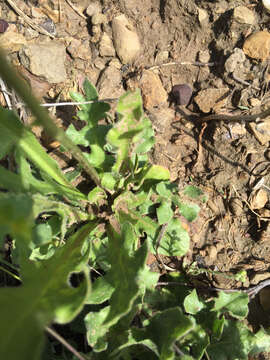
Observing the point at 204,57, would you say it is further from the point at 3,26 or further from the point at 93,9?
the point at 3,26

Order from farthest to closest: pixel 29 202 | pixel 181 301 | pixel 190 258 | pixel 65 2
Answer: pixel 65 2
pixel 190 258
pixel 181 301
pixel 29 202

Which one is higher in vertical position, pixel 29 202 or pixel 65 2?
pixel 65 2

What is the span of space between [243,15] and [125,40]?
833 mm

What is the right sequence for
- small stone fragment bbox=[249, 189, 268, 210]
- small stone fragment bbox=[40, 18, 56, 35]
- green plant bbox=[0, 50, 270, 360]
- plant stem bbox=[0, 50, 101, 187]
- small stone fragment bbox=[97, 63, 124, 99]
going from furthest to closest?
small stone fragment bbox=[40, 18, 56, 35]
small stone fragment bbox=[97, 63, 124, 99]
small stone fragment bbox=[249, 189, 268, 210]
green plant bbox=[0, 50, 270, 360]
plant stem bbox=[0, 50, 101, 187]

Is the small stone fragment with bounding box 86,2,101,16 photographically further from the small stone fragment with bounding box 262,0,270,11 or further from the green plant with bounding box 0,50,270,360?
the small stone fragment with bounding box 262,0,270,11

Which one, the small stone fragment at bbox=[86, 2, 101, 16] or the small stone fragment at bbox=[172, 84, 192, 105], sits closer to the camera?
the small stone fragment at bbox=[172, 84, 192, 105]

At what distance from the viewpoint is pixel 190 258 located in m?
2.27

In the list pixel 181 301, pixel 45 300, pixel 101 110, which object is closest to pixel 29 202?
pixel 45 300

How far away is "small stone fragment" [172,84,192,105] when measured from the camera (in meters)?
2.52

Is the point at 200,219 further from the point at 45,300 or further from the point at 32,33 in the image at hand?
the point at 32,33

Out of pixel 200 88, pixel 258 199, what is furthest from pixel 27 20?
pixel 258 199

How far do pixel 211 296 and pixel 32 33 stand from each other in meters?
2.19

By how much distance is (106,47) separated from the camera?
8.55 feet

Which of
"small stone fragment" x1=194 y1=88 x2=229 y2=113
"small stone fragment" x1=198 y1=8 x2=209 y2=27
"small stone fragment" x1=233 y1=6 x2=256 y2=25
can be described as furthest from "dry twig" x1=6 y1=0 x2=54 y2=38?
"small stone fragment" x1=233 y1=6 x2=256 y2=25
